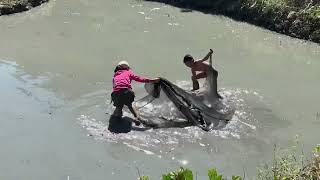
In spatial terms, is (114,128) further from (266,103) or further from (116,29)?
(116,29)

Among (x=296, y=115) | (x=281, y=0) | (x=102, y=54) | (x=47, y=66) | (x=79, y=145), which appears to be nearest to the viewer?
(x=79, y=145)

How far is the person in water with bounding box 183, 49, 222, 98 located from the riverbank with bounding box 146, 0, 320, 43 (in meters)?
7.45

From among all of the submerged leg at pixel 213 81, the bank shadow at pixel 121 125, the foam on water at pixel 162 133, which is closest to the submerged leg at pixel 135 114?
the bank shadow at pixel 121 125

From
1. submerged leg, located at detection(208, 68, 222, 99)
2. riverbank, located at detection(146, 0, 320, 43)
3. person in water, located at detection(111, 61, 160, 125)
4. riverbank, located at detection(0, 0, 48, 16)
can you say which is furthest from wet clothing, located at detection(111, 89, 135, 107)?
riverbank, located at detection(0, 0, 48, 16)

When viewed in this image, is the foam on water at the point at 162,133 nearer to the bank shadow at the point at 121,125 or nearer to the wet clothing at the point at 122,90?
the bank shadow at the point at 121,125

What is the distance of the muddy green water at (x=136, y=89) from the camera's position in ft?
30.1

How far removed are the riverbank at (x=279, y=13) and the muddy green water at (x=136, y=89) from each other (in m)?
0.57

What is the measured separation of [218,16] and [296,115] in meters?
10.8

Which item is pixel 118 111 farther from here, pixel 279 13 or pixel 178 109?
pixel 279 13

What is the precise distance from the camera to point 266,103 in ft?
40.0

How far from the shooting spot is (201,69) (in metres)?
11.7

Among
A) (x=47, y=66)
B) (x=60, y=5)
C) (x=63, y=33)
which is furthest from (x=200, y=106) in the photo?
(x=60, y=5)

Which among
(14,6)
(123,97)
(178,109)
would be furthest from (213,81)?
(14,6)

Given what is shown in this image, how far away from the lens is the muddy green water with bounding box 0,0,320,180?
9.17 metres
